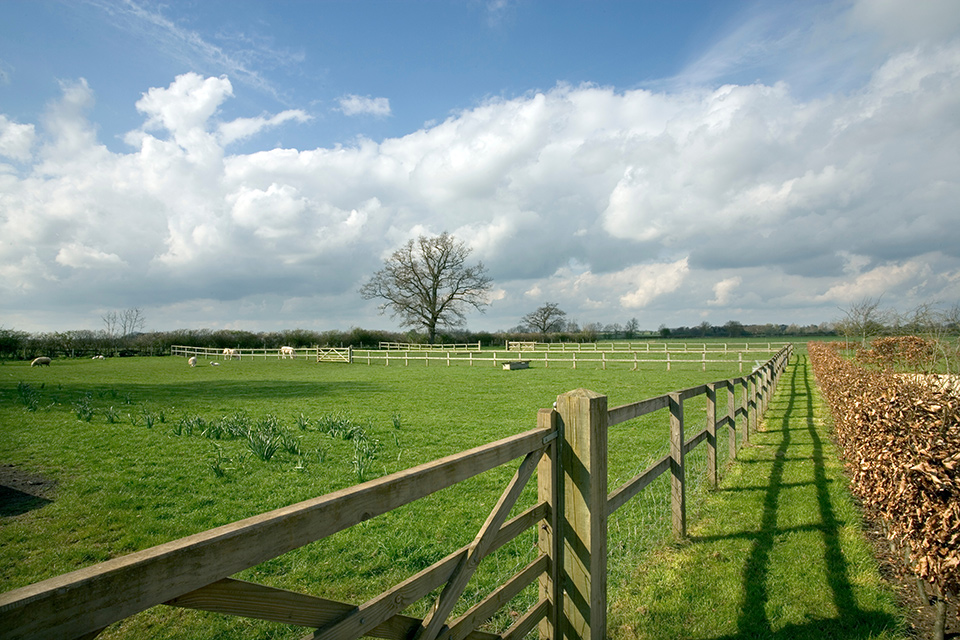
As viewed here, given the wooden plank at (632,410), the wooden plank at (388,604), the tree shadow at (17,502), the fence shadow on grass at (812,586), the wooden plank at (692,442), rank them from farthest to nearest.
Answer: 1. the tree shadow at (17,502)
2. the wooden plank at (692,442)
3. the fence shadow on grass at (812,586)
4. the wooden plank at (632,410)
5. the wooden plank at (388,604)

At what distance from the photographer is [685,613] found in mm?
3500

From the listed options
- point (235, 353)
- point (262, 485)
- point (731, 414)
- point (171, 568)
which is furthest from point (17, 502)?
point (235, 353)

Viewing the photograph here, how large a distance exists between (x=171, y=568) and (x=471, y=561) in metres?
1.23

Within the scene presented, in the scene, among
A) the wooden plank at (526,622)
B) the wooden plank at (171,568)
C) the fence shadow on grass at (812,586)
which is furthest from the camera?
the fence shadow on grass at (812,586)

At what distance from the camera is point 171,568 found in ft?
3.74

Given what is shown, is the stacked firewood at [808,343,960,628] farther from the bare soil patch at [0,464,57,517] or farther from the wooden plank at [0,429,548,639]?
the bare soil patch at [0,464,57,517]

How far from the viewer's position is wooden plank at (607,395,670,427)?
3.18 meters

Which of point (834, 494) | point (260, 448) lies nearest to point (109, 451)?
point (260, 448)

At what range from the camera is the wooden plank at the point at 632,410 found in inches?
125

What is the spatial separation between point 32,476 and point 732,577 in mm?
8800

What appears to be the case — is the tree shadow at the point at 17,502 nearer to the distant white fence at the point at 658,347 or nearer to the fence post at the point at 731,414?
the fence post at the point at 731,414

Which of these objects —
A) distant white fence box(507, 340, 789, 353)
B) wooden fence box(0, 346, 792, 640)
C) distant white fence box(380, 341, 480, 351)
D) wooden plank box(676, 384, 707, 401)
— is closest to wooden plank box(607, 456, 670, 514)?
wooden fence box(0, 346, 792, 640)

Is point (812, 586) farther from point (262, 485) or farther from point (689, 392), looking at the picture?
point (262, 485)

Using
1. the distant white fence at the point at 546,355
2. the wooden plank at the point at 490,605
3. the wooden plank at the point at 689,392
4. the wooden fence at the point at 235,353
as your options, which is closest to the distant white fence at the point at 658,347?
the distant white fence at the point at 546,355
